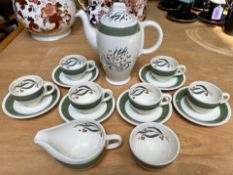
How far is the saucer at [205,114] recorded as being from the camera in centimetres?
51

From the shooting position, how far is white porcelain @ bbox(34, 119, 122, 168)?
419 mm

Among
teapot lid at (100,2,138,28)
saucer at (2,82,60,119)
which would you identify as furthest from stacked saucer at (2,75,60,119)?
teapot lid at (100,2,138,28)

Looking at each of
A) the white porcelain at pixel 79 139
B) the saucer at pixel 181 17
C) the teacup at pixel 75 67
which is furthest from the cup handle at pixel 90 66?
the saucer at pixel 181 17

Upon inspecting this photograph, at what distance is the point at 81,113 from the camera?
52 cm

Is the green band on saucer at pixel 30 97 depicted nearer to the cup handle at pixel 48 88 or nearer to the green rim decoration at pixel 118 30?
the cup handle at pixel 48 88

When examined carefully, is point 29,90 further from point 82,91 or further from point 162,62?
point 162,62

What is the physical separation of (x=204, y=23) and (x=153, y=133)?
0.70m

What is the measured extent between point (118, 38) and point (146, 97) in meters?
0.17

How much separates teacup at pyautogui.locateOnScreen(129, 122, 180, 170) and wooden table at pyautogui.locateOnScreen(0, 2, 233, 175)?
2 centimetres

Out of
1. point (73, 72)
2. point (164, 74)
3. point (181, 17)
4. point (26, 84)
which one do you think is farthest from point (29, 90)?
point (181, 17)

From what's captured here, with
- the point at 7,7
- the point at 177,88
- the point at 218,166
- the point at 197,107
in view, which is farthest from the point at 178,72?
the point at 7,7

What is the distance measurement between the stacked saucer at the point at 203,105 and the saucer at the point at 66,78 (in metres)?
0.25

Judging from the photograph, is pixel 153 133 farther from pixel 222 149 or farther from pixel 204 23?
pixel 204 23

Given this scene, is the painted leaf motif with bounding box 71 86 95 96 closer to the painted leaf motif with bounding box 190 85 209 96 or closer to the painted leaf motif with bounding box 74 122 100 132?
the painted leaf motif with bounding box 74 122 100 132
